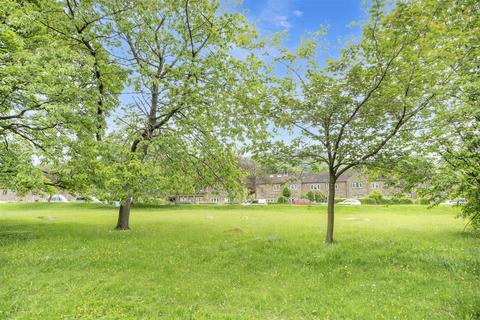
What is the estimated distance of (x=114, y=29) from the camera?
1415cm

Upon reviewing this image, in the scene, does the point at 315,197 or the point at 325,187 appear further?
the point at 325,187

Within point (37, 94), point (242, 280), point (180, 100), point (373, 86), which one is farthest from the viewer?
point (180, 100)

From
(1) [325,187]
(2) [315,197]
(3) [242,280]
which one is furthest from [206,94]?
(1) [325,187]

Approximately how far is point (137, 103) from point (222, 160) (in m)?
5.30

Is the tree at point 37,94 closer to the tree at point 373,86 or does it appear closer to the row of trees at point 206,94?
the row of trees at point 206,94

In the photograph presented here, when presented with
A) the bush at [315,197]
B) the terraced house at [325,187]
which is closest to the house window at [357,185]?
the terraced house at [325,187]

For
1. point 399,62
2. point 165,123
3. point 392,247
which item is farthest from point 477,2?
point 165,123

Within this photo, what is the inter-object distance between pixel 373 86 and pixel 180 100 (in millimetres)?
8348

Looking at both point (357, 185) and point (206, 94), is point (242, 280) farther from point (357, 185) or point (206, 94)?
point (357, 185)

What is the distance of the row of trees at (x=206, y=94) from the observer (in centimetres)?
827

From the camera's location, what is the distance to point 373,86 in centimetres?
945

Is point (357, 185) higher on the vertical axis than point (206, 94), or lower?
lower

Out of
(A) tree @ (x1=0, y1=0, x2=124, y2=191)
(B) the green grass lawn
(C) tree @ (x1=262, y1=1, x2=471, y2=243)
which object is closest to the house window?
(B) the green grass lawn

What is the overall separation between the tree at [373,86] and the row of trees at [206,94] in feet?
0.14
